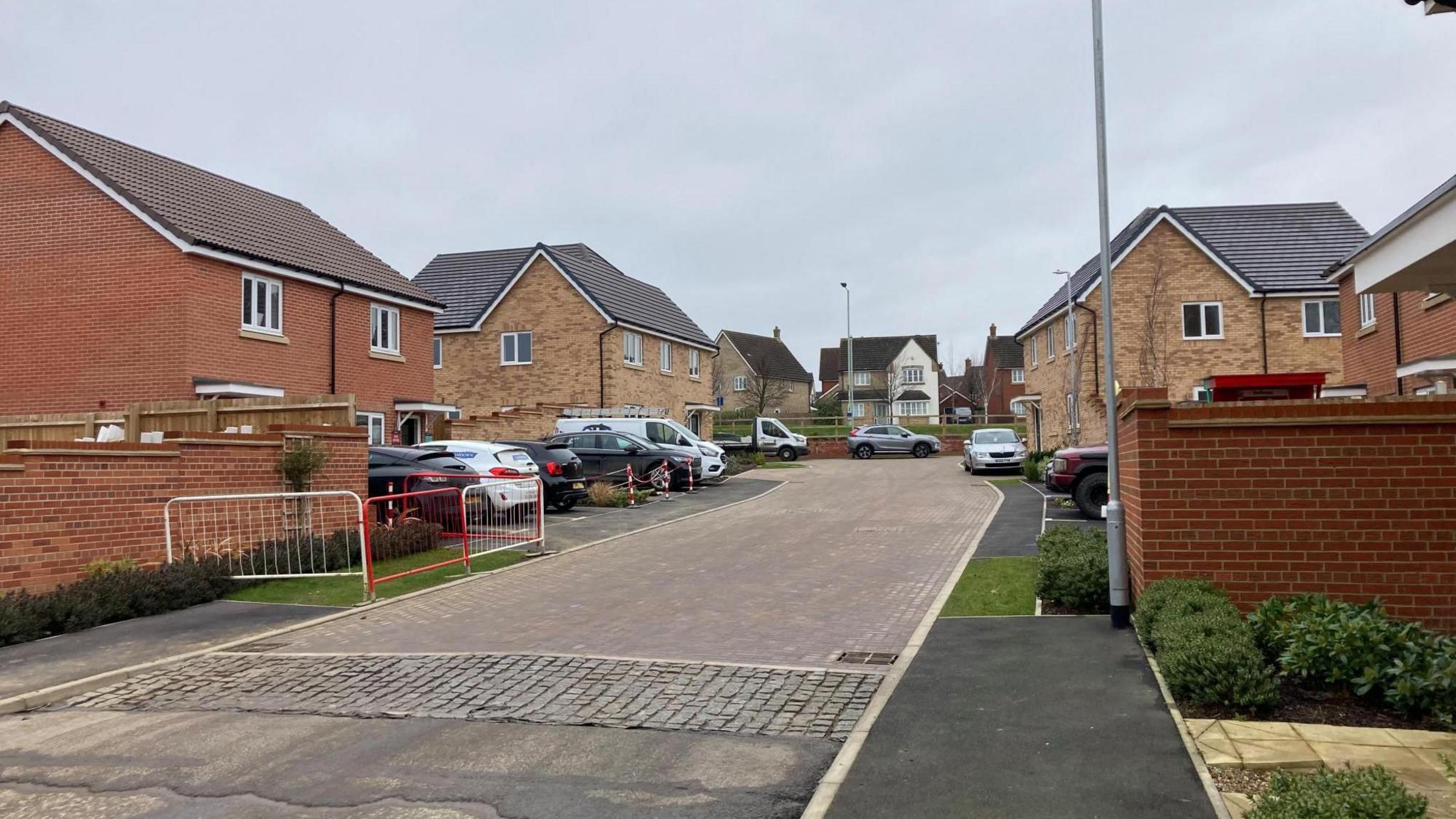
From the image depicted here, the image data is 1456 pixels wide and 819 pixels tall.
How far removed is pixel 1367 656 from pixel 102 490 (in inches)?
488

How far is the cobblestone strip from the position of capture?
22.0 ft

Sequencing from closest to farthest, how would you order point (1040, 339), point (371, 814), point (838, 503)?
point (371, 814) → point (838, 503) → point (1040, 339)

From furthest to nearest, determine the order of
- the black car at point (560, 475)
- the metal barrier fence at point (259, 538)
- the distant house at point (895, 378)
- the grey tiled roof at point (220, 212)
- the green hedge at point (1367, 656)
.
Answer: the distant house at point (895, 378)
the black car at point (560, 475)
the grey tiled roof at point (220, 212)
the metal barrier fence at point (259, 538)
the green hedge at point (1367, 656)

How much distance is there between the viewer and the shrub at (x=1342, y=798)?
406cm

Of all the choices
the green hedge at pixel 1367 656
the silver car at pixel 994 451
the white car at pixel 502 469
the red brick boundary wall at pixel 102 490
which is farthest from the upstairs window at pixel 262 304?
the silver car at pixel 994 451

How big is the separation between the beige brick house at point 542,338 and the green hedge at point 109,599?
24991 millimetres

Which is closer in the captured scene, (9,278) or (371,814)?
(371,814)

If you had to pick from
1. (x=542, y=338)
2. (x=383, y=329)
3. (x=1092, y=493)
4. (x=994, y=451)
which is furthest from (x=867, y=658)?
(x=542, y=338)

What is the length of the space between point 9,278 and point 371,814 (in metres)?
21.2

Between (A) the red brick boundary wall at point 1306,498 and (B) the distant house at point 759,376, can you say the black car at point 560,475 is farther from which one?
(B) the distant house at point 759,376

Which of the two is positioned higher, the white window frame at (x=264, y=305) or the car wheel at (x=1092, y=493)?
the white window frame at (x=264, y=305)

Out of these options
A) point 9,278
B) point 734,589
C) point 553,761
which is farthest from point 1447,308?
point 9,278

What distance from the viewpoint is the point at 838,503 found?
2369 cm

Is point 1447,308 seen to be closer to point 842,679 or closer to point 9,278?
point 842,679
